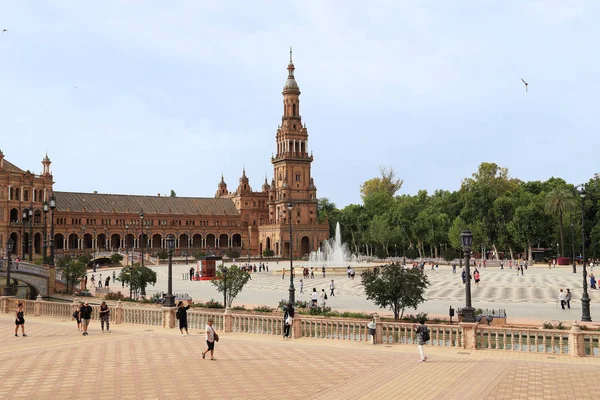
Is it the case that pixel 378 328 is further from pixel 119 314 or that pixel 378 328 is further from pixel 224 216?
pixel 224 216

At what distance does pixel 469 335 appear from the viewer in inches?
843

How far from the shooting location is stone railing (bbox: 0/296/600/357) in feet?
67.1

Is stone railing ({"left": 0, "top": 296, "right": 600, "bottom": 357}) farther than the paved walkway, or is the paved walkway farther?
stone railing ({"left": 0, "top": 296, "right": 600, "bottom": 357})

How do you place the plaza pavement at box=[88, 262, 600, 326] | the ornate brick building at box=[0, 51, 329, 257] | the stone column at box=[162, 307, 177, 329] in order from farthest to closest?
the ornate brick building at box=[0, 51, 329, 257] → the plaza pavement at box=[88, 262, 600, 326] → the stone column at box=[162, 307, 177, 329]

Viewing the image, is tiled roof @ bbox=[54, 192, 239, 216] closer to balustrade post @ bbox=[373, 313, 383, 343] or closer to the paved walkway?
the paved walkway

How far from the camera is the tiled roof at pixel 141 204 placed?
129250 mm

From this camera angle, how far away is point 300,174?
140 m

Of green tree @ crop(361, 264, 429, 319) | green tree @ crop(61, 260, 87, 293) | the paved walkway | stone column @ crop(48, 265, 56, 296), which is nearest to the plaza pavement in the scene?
green tree @ crop(361, 264, 429, 319)

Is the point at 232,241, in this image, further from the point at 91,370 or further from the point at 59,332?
the point at 91,370

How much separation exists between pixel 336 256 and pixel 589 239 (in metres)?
43.1

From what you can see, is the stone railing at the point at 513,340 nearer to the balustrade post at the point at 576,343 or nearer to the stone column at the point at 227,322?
the balustrade post at the point at 576,343

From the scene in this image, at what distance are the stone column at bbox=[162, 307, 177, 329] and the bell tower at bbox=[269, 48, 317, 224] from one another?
109 metres

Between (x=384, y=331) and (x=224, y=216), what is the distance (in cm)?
12378

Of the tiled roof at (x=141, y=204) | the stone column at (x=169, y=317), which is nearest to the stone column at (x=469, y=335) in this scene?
the stone column at (x=169, y=317)
